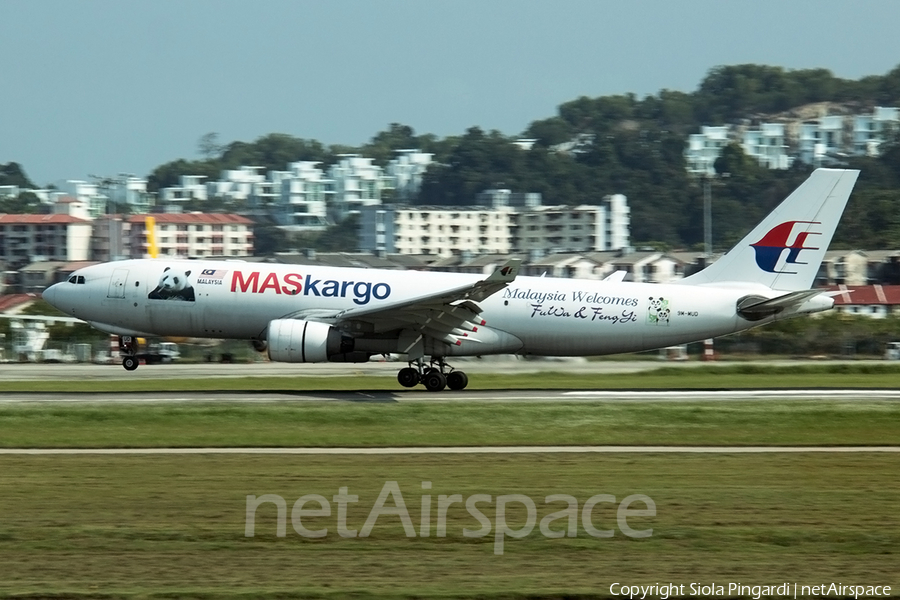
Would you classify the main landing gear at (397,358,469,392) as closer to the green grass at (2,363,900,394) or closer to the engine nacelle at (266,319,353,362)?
the green grass at (2,363,900,394)

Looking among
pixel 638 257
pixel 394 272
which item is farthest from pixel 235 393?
pixel 638 257

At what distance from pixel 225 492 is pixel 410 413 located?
32.9 ft

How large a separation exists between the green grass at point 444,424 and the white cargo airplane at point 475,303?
13.9 feet

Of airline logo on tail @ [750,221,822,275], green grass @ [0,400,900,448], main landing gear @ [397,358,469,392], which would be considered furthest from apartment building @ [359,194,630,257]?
green grass @ [0,400,900,448]

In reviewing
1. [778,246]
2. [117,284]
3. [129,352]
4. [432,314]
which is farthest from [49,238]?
[778,246]

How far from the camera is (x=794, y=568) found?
12727 millimetres

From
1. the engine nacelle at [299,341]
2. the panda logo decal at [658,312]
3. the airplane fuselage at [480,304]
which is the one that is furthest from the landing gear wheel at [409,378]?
the panda logo decal at [658,312]

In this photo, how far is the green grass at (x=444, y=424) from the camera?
2366 cm

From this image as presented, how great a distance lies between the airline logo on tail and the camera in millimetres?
34531

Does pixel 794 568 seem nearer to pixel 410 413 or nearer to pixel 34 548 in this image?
pixel 34 548

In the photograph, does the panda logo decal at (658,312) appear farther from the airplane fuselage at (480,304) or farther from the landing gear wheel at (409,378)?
the landing gear wheel at (409,378)

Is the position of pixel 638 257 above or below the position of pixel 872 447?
above

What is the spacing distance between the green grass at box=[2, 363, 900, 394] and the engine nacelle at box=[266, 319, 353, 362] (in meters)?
3.16

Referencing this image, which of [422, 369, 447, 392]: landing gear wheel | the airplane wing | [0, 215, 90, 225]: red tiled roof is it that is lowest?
[422, 369, 447, 392]: landing gear wheel
